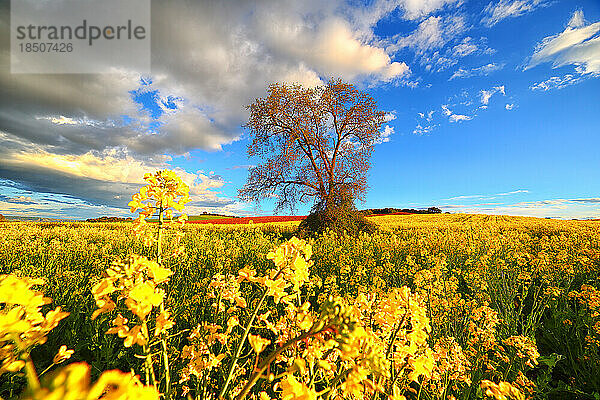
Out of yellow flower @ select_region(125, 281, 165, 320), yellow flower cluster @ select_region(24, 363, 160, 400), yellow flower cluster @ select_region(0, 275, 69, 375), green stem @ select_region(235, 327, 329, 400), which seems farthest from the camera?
yellow flower @ select_region(125, 281, 165, 320)

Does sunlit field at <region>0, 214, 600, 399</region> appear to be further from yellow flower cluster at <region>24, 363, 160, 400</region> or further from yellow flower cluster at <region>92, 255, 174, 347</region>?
yellow flower cluster at <region>24, 363, 160, 400</region>

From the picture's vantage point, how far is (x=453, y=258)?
7.27 m

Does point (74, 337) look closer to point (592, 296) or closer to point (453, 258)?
point (592, 296)

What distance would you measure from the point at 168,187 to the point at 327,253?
656 centimetres

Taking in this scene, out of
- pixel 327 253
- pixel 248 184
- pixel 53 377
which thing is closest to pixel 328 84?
pixel 248 184

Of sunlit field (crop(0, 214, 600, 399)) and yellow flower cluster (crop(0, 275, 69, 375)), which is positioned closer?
yellow flower cluster (crop(0, 275, 69, 375))

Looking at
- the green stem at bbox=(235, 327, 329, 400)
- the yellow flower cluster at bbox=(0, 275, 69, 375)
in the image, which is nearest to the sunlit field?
the green stem at bbox=(235, 327, 329, 400)

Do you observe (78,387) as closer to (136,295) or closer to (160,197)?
(136,295)

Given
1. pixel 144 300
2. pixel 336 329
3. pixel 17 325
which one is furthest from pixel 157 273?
pixel 336 329

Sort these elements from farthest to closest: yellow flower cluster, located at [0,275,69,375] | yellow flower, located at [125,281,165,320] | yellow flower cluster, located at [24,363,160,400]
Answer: yellow flower, located at [125,281,165,320]
yellow flower cluster, located at [0,275,69,375]
yellow flower cluster, located at [24,363,160,400]

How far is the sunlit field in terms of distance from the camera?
1.31 meters

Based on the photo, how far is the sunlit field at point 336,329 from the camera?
131 cm

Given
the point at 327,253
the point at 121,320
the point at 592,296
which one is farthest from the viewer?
the point at 327,253

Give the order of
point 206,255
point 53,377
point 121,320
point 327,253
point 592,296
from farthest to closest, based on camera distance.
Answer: point 327,253 < point 206,255 < point 592,296 < point 121,320 < point 53,377
